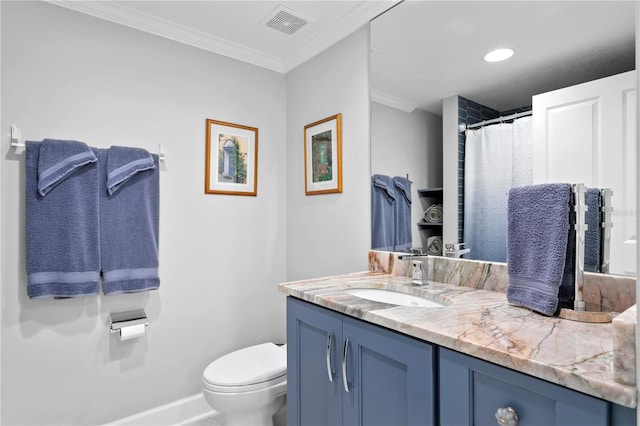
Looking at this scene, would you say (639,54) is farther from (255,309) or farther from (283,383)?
(255,309)

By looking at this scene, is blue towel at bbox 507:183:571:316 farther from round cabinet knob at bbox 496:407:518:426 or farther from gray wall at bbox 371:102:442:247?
gray wall at bbox 371:102:442:247

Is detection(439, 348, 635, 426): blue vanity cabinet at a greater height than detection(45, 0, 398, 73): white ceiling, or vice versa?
detection(45, 0, 398, 73): white ceiling

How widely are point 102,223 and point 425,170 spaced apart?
172 centimetres

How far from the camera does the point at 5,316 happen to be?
1.65m

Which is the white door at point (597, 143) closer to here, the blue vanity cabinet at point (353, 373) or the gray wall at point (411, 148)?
the gray wall at point (411, 148)

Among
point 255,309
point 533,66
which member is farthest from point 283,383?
point 533,66

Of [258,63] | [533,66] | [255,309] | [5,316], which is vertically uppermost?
[258,63]

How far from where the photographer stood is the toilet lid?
67.1 inches

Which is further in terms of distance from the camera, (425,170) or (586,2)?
(425,170)

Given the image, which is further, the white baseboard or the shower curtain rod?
the white baseboard

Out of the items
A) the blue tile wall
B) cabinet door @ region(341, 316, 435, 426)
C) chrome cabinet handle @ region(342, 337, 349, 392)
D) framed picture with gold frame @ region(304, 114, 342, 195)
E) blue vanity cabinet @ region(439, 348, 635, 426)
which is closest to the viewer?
blue vanity cabinet @ region(439, 348, 635, 426)

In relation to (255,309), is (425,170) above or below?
above

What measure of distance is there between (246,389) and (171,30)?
208 centimetres

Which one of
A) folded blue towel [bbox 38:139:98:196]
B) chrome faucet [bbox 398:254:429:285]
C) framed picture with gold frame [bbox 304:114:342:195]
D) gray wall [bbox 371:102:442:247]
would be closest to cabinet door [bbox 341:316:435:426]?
chrome faucet [bbox 398:254:429:285]
